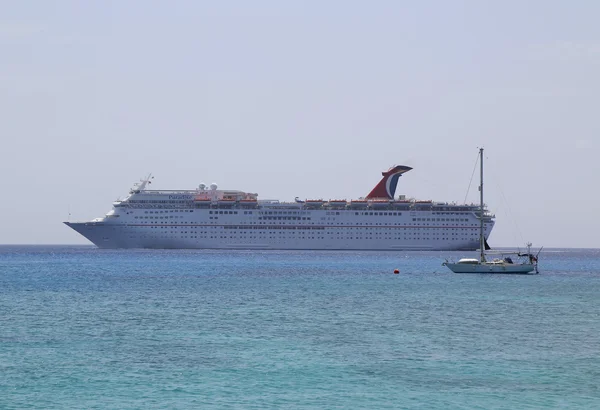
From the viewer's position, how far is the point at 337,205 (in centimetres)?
12456

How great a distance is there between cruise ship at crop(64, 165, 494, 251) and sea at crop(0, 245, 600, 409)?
70.9 metres

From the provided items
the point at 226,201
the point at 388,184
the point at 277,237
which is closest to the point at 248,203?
the point at 226,201

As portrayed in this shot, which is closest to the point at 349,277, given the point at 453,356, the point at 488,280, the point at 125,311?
the point at 488,280

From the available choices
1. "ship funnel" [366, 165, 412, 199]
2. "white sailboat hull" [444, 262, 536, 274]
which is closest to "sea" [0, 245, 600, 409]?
"white sailboat hull" [444, 262, 536, 274]

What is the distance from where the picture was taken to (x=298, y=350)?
26.6m

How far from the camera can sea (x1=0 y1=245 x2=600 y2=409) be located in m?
20.3

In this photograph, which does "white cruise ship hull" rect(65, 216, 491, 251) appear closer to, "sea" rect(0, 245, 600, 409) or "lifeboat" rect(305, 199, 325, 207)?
"lifeboat" rect(305, 199, 325, 207)

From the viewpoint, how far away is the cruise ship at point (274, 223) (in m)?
121

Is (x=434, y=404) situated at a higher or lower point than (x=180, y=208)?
lower

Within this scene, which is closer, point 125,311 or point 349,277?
point 125,311

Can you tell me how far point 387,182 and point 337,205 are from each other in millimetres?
14152

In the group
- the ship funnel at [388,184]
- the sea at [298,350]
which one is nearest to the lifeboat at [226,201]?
the ship funnel at [388,184]

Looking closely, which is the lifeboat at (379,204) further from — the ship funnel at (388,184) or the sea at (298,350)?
the sea at (298,350)

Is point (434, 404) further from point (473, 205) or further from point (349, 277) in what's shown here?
point (473, 205)
